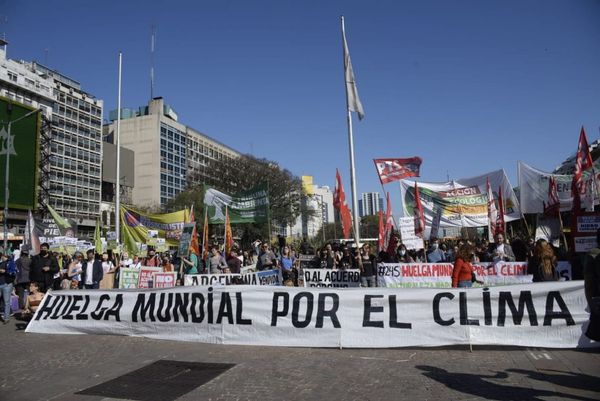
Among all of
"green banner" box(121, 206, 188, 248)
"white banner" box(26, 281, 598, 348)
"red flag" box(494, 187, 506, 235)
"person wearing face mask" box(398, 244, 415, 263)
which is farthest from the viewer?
"green banner" box(121, 206, 188, 248)

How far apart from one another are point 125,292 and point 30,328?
2519 mm

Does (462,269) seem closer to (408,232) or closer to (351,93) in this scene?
(408,232)

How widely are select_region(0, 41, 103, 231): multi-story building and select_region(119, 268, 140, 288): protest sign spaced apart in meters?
65.4

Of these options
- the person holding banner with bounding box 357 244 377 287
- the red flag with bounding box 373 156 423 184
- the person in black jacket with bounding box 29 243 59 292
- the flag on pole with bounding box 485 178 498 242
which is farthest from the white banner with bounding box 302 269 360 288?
the person in black jacket with bounding box 29 243 59 292

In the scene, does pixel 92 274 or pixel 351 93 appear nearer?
pixel 92 274

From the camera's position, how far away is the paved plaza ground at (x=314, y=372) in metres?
5.19

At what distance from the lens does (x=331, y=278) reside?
1475 centimetres

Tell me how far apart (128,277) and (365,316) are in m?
8.88

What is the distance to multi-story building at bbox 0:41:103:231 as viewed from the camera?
70.2 metres

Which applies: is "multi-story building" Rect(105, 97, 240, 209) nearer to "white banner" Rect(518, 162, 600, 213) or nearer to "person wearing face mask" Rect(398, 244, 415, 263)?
"person wearing face mask" Rect(398, 244, 415, 263)

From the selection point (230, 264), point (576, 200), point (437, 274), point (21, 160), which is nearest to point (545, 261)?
point (576, 200)

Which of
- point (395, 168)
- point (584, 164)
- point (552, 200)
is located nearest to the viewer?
point (584, 164)

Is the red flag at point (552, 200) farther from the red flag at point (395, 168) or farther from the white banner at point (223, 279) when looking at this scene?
the white banner at point (223, 279)

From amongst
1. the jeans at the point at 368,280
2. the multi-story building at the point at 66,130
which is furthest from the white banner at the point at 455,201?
the multi-story building at the point at 66,130
